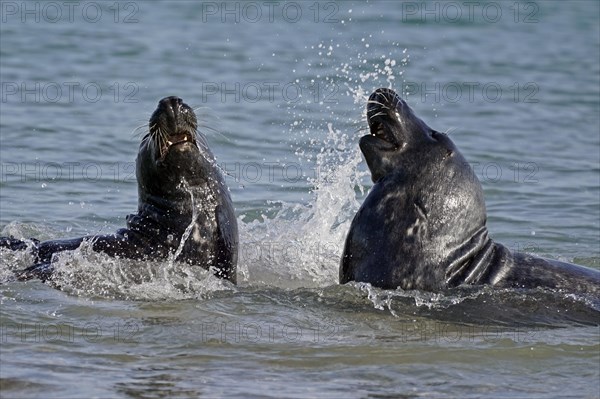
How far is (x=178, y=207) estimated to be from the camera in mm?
8703

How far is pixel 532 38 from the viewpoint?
23.1 metres

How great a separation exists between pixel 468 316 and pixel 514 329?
0.28m

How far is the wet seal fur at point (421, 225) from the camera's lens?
7957 millimetres

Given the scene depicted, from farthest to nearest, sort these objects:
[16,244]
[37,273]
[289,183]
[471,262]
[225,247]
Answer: [289,183]
[16,244]
[225,247]
[37,273]
[471,262]

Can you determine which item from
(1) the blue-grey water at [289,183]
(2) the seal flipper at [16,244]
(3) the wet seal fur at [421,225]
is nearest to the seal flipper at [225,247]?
(1) the blue-grey water at [289,183]

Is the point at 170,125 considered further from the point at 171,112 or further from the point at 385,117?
the point at 385,117

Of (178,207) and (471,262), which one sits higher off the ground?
(178,207)

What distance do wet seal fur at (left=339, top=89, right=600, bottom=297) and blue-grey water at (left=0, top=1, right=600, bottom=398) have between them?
161 mm

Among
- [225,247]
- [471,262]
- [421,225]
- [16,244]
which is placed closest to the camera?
[421,225]

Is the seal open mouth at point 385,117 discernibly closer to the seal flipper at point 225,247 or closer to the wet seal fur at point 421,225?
the wet seal fur at point 421,225

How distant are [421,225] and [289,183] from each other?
4989mm

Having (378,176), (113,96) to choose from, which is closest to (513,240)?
(378,176)

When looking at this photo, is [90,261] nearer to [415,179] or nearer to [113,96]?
[415,179]

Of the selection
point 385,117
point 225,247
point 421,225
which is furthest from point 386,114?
point 225,247
